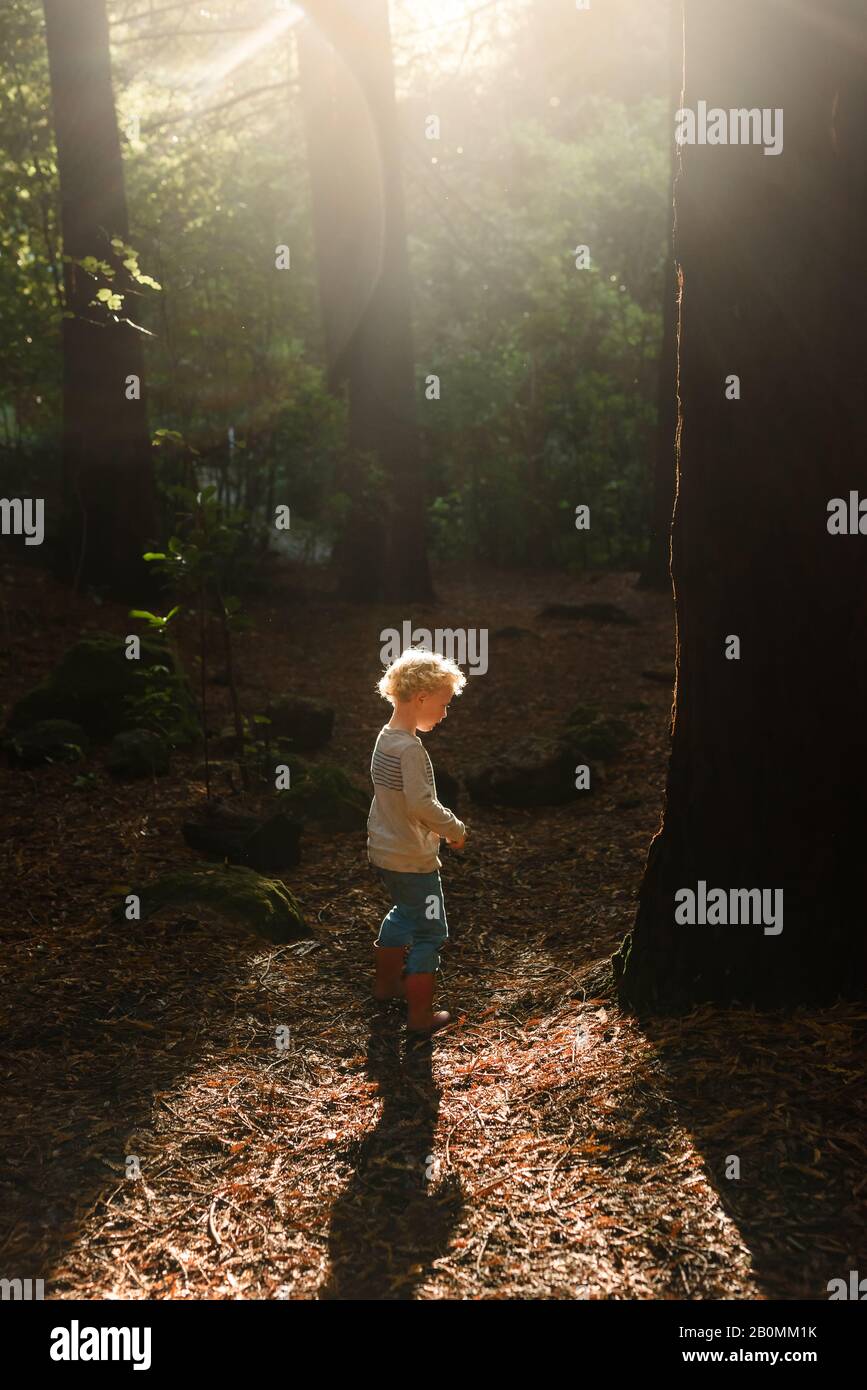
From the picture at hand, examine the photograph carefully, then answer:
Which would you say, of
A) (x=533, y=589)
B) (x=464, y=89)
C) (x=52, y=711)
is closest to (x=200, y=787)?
(x=52, y=711)

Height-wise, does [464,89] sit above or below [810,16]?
above

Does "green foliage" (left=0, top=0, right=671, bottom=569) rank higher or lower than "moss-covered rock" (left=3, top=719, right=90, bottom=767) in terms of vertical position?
higher

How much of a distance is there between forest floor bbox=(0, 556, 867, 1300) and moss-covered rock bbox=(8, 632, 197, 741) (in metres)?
1.45

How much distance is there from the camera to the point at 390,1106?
12.9ft

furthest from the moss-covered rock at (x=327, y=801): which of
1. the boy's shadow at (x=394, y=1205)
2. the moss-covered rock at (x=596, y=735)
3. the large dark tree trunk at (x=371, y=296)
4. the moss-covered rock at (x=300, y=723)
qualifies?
the large dark tree trunk at (x=371, y=296)

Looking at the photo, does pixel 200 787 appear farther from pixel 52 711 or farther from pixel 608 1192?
pixel 608 1192

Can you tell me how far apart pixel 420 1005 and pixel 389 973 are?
29 centimetres

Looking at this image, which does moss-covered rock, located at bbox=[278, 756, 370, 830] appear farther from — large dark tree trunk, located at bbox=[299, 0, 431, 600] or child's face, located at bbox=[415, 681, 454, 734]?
large dark tree trunk, located at bbox=[299, 0, 431, 600]

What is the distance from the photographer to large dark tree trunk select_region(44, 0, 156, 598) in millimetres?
10648

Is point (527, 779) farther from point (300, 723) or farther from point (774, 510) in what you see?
point (774, 510)

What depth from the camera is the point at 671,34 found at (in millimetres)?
13570

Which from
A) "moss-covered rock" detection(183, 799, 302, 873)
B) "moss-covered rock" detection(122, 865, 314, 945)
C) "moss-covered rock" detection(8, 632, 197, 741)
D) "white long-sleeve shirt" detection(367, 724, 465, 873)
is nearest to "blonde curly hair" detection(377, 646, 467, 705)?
"white long-sleeve shirt" detection(367, 724, 465, 873)

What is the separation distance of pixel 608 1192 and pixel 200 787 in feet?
14.8

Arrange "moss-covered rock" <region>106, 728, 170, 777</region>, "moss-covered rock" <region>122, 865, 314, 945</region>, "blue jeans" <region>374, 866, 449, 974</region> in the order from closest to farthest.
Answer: "blue jeans" <region>374, 866, 449, 974</region>, "moss-covered rock" <region>122, 865, 314, 945</region>, "moss-covered rock" <region>106, 728, 170, 777</region>
